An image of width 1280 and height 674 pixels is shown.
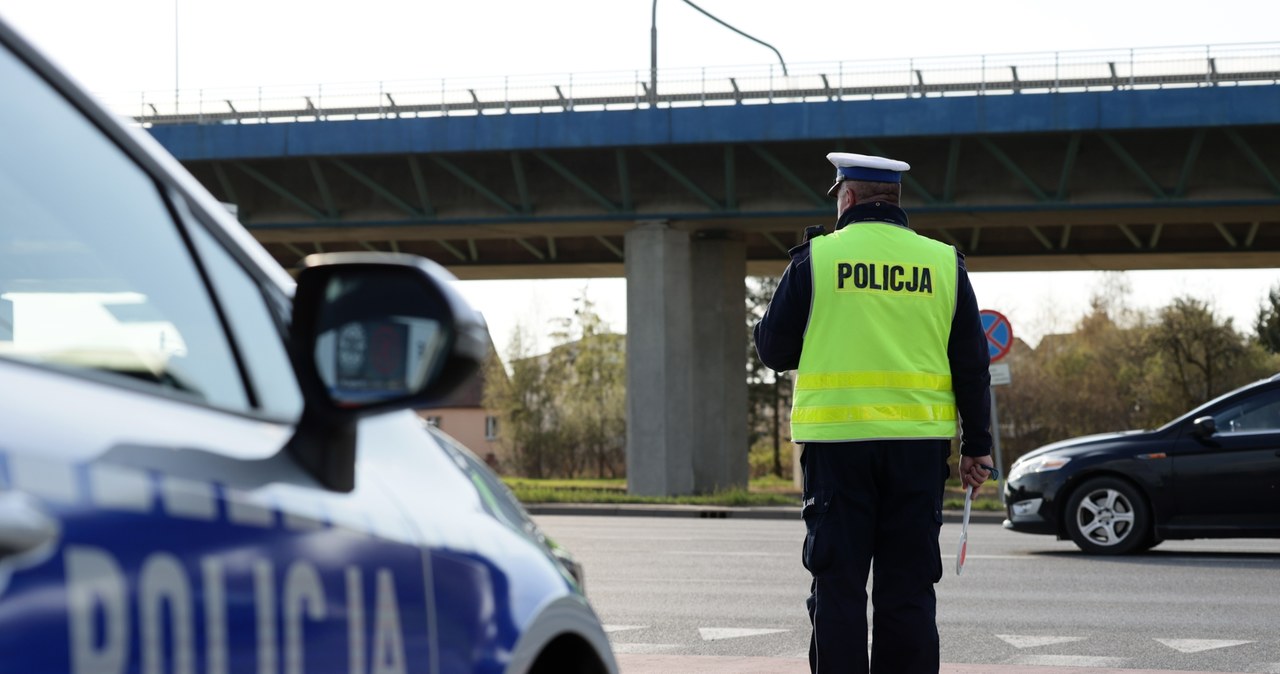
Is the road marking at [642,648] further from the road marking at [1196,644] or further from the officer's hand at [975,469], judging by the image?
the officer's hand at [975,469]

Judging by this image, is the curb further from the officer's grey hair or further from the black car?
the officer's grey hair

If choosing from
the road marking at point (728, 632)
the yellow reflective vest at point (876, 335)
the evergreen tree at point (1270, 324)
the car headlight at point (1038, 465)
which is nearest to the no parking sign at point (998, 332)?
the car headlight at point (1038, 465)

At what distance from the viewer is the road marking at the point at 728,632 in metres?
9.24

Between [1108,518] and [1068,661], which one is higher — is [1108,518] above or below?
above

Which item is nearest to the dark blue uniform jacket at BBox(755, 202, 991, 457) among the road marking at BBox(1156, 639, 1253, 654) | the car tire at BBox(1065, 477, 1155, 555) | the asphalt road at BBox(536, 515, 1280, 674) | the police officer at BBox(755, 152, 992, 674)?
the police officer at BBox(755, 152, 992, 674)

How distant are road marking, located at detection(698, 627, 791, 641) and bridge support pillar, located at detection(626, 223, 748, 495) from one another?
76.9ft

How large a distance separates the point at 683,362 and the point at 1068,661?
25839 millimetres

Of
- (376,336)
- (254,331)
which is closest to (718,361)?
(254,331)

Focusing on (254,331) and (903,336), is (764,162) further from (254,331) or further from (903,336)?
(254,331)

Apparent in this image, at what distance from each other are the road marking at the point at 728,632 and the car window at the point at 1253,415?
5908 mm

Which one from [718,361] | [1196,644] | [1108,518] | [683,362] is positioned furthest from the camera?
[718,361]

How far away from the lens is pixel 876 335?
5.59 m

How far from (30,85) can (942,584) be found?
1070cm

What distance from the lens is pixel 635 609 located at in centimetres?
1067
